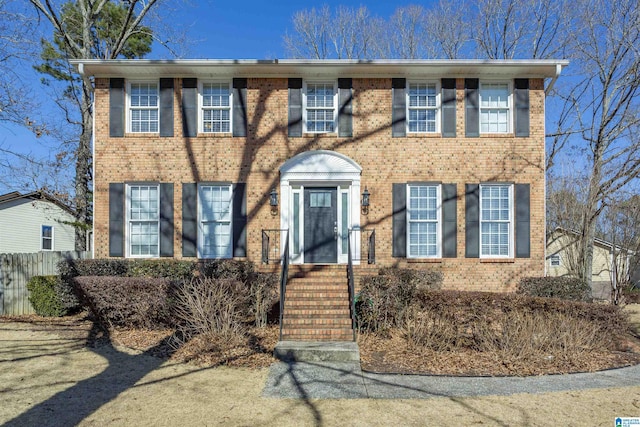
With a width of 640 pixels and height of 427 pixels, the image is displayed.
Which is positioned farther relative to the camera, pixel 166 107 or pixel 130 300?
pixel 166 107

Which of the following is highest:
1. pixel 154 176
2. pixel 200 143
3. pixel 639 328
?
pixel 200 143

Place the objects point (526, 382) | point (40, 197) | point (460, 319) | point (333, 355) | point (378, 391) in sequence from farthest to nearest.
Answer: point (40, 197) < point (460, 319) < point (333, 355) < point (526, 382) < point (378, 391)

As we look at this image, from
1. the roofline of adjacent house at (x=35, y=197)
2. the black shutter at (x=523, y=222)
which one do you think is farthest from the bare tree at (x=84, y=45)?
the black shutter at (x=523, y=222)

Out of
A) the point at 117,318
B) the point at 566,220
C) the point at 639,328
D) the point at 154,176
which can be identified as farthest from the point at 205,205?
the point at 566,220

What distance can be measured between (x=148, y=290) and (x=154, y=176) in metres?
3.67

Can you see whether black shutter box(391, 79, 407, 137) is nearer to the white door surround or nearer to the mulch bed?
the white door surround

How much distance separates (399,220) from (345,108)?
10.4 ft

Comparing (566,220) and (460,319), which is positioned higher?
(566,220)

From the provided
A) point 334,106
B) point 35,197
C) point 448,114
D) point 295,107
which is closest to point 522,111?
point 448,114

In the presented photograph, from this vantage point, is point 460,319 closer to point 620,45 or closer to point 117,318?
point 117,318

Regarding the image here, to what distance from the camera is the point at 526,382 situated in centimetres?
606

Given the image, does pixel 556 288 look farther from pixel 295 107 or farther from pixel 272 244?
pixel 295 107

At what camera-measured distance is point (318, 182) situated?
11.1m

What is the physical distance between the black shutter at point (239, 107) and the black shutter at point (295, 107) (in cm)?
116
